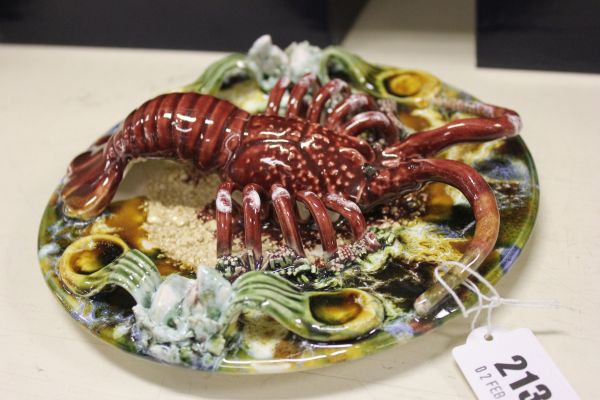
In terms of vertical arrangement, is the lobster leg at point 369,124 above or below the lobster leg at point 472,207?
above

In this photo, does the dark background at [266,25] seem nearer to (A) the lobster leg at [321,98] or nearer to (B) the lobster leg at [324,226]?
(A) the lobster leg at [321,98]

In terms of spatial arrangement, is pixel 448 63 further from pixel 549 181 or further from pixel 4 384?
pixel 4 384

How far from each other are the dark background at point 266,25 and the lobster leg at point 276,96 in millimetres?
528

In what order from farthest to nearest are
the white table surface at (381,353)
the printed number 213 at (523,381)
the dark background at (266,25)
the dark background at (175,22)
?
the dark background at (175,22)
the dark background at (266,25)
the white table surface at (381,353)
the printed number 213 at (523,381)

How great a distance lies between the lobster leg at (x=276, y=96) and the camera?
184 cm

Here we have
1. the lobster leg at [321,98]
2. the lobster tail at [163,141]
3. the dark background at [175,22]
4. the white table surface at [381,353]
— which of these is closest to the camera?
the white table surface at [381,353]

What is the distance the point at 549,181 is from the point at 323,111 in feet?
2.15

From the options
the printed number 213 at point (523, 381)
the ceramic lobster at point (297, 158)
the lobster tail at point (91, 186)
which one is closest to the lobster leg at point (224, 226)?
the ceramic lobster at point (297, 158)

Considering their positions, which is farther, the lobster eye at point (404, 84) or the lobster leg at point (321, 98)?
the lobster eye at point (404, 84)

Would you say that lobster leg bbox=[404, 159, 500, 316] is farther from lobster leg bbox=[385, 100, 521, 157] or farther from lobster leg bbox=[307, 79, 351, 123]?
lobster leg bbox=[307, 79, 351, 123]

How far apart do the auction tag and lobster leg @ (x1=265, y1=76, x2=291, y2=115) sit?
824 millimetres

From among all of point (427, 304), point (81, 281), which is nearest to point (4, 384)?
point (81, 281)

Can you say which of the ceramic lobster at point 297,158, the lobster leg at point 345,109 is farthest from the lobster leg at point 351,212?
the lobster leg at point 345,109

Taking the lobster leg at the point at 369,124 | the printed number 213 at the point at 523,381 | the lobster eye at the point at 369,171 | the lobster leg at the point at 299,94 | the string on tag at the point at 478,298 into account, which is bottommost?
the printed number 213 at the point at 523,381
